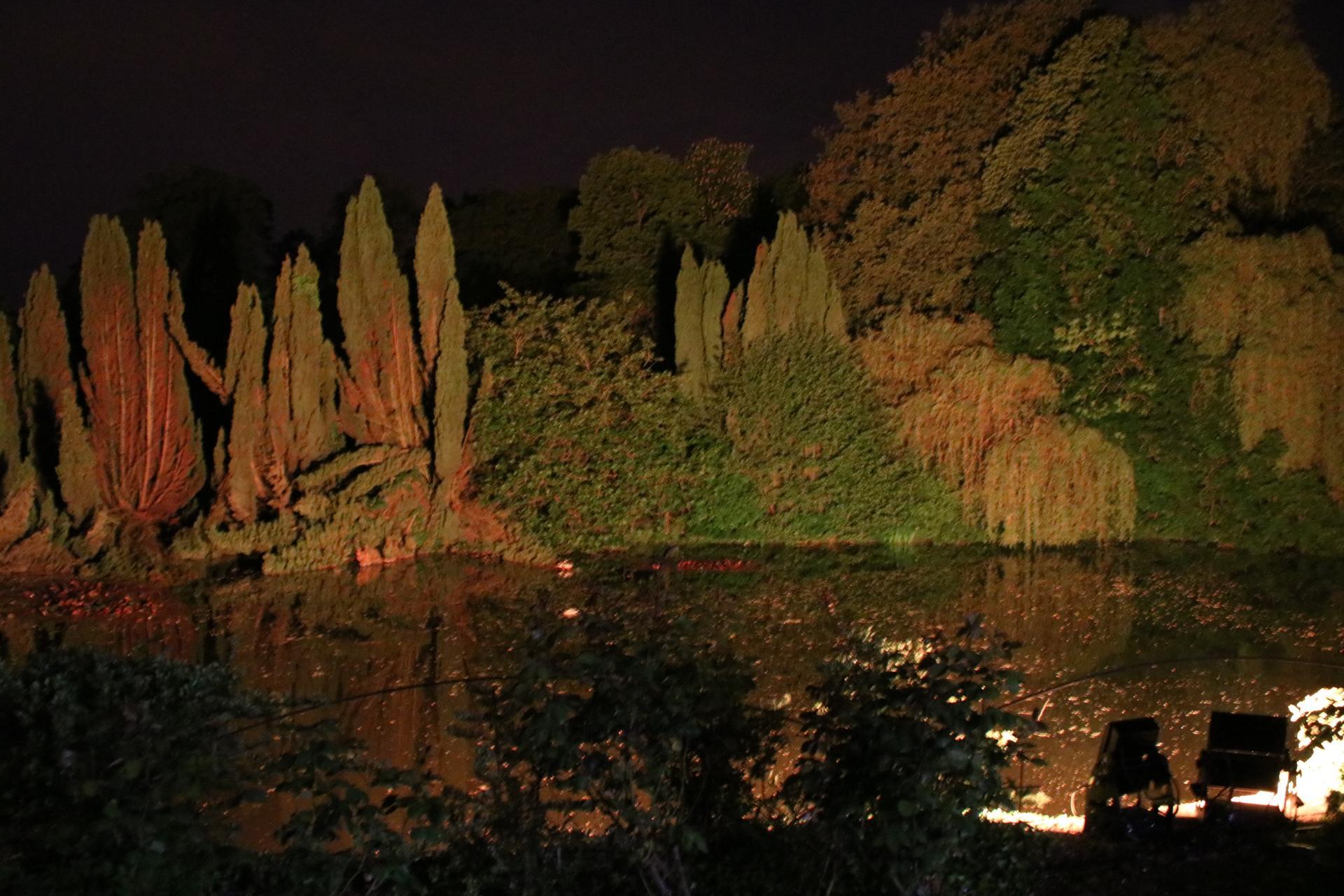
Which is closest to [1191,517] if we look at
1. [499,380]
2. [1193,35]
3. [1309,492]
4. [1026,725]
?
[1309,492]

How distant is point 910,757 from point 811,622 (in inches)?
417

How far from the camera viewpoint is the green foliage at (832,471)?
62.9ft

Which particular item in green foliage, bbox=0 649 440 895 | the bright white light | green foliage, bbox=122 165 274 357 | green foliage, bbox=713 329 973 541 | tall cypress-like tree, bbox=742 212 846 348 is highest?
green foliage, bbox=122 165 274 357

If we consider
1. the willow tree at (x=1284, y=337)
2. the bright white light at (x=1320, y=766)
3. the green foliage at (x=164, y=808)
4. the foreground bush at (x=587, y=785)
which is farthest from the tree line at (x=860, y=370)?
the foreground bush at (x=587, y=785)

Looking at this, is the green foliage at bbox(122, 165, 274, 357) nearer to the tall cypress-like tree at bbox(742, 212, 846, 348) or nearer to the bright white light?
the tall cypress-like tree at bbox(742, 212, 846, 348)

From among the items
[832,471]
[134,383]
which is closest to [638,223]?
[832,471]

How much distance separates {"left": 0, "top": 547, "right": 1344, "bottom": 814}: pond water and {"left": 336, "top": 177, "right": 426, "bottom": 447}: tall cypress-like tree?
8.65ft

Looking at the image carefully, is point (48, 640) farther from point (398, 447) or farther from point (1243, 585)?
point (1243, 585)

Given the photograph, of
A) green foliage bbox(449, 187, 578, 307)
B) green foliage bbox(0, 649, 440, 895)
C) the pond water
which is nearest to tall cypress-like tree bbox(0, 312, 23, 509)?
the pond water

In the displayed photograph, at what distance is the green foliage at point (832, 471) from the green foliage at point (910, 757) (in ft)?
46.6

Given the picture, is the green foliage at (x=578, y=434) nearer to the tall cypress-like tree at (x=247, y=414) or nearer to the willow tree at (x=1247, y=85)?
the tall cypress-like tree at (x=247, y=414)

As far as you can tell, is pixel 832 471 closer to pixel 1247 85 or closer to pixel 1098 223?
pixel 1098 223

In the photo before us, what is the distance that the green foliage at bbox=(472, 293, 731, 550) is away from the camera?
1827cm

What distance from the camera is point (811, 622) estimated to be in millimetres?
15039
